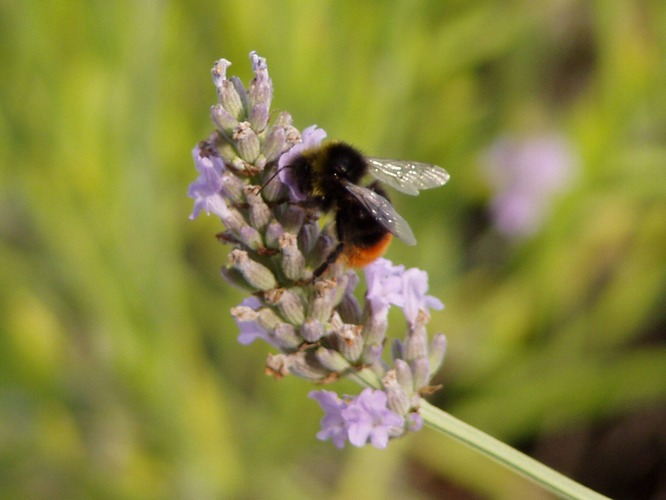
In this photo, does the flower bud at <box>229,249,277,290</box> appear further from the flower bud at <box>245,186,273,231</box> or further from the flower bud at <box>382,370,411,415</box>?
the flower bud at <box>382,370,411,415</box>

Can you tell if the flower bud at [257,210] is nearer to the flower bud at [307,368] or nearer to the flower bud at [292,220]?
the flower bud at [292,220]

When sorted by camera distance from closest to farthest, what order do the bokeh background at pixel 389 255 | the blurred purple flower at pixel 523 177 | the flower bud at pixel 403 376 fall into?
the flower bud at pixel 403 376 < the bokeh background at pixel 389 255 < the blurred purple flower at pixel 523 177

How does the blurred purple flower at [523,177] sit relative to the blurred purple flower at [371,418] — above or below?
above

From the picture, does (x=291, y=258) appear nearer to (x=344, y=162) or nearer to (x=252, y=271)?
(x=252, y=271)

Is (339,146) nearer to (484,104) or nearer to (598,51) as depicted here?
(484,104)

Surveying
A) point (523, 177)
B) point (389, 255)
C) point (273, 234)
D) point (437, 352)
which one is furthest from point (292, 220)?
point (523, 177)

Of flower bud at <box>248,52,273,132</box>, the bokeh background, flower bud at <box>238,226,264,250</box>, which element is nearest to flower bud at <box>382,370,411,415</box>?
flower bud at <box>238,226,264,250</box>

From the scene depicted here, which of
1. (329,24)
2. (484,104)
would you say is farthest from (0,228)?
(484,104)

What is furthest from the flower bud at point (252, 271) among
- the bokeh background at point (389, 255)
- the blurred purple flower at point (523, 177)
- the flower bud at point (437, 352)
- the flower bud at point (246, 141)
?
the blurred purple flower at point (523, 177)
